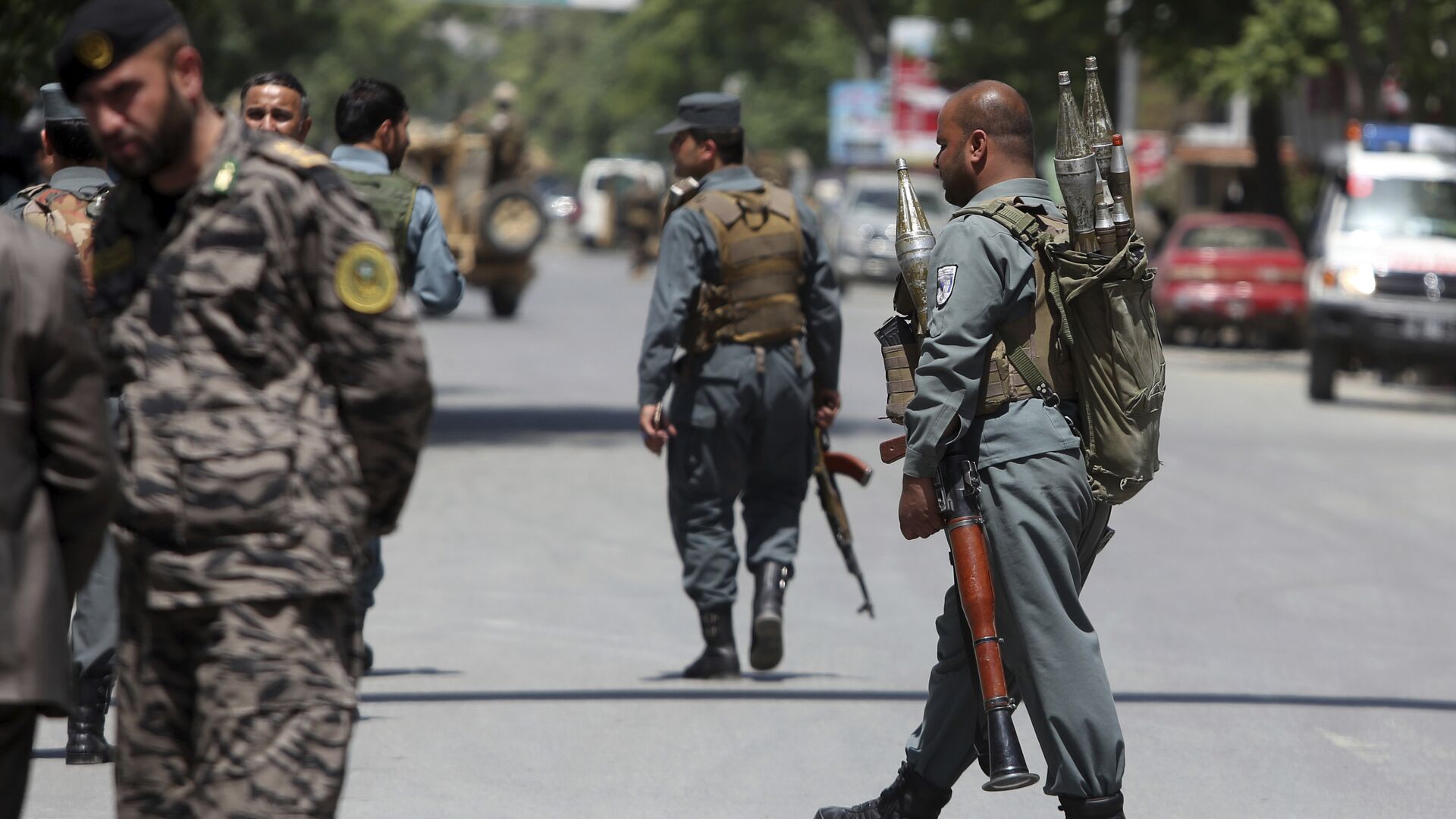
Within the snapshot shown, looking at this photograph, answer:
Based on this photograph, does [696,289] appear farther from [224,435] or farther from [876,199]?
[876,199]

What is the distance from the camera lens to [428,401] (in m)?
3.54

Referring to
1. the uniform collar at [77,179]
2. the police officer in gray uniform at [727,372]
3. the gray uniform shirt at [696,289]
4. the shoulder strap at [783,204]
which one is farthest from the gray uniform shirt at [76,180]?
the shoulder strap at [783,204]

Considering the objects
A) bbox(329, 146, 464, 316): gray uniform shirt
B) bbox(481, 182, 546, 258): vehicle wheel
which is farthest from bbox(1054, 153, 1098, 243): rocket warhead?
bbox(481, 182, 546, 258): vehicle wheel

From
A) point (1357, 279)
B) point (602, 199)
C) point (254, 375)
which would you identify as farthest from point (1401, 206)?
point (602, 199)

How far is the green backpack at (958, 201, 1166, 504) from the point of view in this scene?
472 centimetres

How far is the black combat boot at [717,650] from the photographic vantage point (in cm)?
750

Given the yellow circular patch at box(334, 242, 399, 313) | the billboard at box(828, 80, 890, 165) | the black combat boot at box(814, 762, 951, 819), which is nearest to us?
the yellow circular patch at box(334, 242, 399, 313)

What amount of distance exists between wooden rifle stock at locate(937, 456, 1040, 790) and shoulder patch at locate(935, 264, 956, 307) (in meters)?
0.34

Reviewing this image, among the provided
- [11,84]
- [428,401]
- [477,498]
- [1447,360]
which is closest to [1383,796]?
[428,401]

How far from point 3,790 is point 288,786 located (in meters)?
0.40

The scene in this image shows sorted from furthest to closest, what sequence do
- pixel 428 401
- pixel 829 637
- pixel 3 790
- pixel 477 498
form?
pixel 477 498 < pixel 829 637 < pixel 428 401 < pixel 3 790

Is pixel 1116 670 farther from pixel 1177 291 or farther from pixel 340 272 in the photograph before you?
pixel 1177 291

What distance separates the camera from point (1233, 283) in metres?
26.3

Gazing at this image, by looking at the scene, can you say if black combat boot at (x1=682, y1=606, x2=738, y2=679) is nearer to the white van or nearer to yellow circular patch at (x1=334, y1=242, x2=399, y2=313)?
yellow circular patch at (x1=334, y1=242, x2=399, y2=313)
